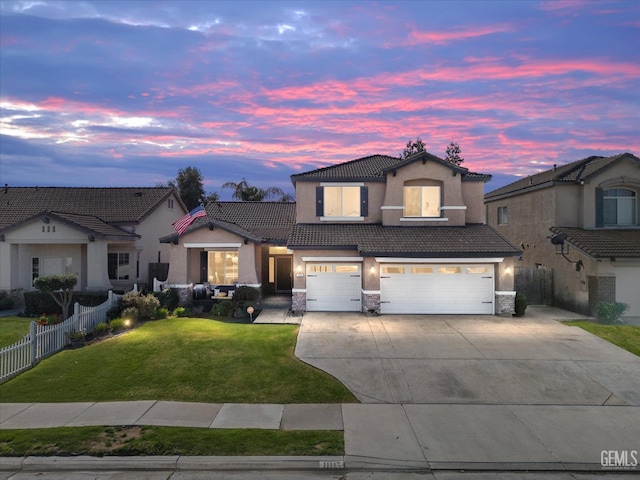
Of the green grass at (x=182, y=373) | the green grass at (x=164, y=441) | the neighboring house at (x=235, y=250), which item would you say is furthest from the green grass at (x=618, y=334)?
the neighboring house at (x=235, y=250)

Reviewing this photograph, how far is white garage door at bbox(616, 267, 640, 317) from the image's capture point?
17.7 m

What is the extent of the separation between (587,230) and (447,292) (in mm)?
8572

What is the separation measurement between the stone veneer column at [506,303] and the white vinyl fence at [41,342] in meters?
16.6

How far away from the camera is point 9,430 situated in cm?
771

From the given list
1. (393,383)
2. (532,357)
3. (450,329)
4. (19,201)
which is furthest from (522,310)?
(19,201)

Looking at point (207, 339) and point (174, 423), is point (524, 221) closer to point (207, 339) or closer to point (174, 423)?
point (207, 339)

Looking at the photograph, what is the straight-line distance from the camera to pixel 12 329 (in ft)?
53.0

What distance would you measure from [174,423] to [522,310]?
597 inches

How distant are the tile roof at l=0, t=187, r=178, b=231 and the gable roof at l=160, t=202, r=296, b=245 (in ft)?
15.4

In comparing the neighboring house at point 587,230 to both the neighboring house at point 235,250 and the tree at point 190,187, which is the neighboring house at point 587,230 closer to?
the neighboring house at point 235,250

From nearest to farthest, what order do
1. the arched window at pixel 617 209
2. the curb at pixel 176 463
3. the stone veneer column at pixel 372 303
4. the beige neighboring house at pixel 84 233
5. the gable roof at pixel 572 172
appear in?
the curb at pixel 176 463
the stone veneer column at pixel 372 303
the gable roof at pixel 572 172
the arched window at pixel 617 209
the beige neighboring house at pixel 84 233

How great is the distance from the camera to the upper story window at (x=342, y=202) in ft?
66.7

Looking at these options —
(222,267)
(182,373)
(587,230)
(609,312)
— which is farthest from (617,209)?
(182,373)

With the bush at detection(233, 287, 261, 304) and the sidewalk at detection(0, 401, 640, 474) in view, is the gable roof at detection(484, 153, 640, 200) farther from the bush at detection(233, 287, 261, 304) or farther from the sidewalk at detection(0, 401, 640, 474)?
the bush at detection(233, 287, 261, 304)
